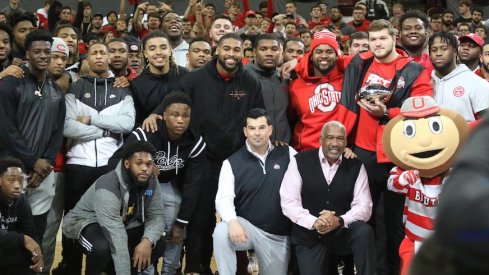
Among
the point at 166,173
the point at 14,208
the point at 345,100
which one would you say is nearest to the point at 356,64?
the point at 345,100

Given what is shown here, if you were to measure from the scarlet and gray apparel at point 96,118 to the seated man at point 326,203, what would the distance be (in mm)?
1183

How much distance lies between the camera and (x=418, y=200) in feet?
13.6

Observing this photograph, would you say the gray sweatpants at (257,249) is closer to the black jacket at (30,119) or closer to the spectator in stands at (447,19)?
the black jacket at (30,119)

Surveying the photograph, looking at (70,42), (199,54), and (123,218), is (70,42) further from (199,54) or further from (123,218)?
(123,218)

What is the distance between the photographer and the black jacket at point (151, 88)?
499 centimetres

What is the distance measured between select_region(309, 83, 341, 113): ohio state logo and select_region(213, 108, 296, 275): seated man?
13.6 inches

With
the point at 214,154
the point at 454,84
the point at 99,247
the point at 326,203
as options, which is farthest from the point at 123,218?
the point at 454,84

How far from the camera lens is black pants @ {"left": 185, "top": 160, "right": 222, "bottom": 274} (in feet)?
16.2

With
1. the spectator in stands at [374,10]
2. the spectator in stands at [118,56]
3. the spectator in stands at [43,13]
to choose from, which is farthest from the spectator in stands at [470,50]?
the spectator in stands at [43,13]

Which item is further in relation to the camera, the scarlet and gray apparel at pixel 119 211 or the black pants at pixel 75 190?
the black pants at pixel 75 190

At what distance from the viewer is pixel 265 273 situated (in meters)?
4.69

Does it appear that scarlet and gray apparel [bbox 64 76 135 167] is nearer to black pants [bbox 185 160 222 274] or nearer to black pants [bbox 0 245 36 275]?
black pants [bbox 185 160 222 274]

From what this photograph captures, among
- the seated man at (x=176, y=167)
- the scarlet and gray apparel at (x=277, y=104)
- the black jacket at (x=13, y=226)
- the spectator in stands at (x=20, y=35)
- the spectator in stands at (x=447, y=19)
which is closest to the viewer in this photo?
the black jacket at (x=13, y=226)

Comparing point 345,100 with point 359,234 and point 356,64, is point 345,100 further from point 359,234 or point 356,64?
point 359,234
